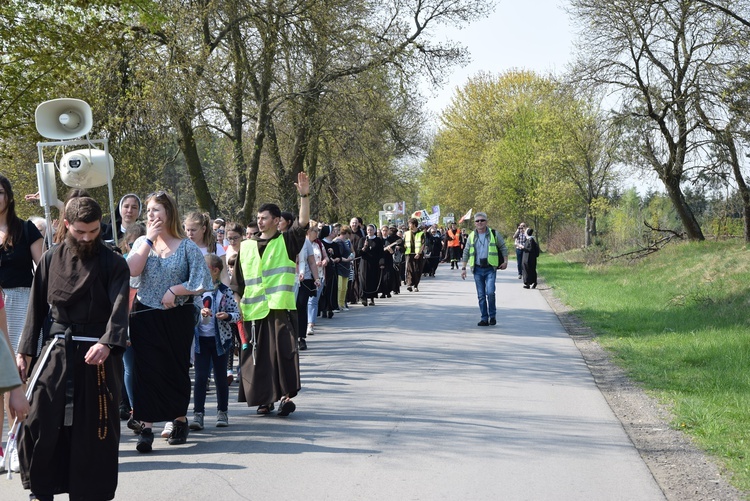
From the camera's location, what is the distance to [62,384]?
5.55m

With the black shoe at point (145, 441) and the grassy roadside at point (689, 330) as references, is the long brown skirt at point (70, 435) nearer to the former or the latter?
the black shoe at point (145, 441)

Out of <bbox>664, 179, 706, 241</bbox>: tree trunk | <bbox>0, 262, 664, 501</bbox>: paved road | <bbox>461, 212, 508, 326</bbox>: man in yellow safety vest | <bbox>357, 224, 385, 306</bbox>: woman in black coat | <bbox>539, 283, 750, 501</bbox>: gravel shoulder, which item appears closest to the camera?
<bbox>0, 262, 664, 501</bbox>: paved road

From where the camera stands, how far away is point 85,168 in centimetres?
1098

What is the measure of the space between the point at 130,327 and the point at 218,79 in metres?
14.4

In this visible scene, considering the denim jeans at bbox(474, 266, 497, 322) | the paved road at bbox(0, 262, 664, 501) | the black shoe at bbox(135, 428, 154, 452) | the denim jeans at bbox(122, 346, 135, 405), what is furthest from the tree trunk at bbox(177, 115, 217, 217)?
the black shoe at bbox(135, 428, 154, 452)

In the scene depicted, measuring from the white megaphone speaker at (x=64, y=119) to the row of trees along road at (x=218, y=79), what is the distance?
725 centimetres

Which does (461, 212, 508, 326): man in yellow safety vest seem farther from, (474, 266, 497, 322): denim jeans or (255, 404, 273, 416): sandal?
(255, 404, 273, 416): sandal

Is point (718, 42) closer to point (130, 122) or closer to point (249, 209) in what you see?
point (249, 209)

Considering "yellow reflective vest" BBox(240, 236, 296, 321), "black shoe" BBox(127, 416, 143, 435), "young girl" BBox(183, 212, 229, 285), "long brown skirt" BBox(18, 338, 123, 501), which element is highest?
"young girl" BBox(183, 212, 229, 285)

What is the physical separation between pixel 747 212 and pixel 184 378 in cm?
2531

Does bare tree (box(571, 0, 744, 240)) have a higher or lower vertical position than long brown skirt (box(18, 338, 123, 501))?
higher

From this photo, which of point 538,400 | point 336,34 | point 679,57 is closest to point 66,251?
point 538,400

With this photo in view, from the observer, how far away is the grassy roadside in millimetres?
8570

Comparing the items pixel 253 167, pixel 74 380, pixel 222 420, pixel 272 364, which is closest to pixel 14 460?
pixel 74 380
